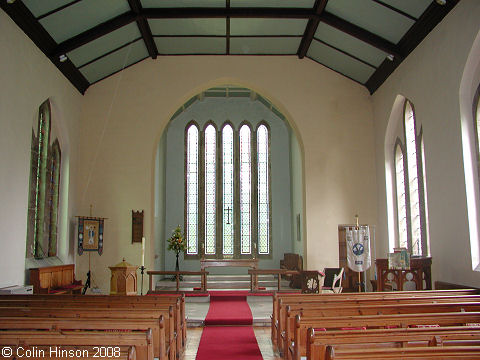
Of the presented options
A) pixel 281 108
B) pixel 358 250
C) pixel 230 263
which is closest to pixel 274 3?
pixel 281 108

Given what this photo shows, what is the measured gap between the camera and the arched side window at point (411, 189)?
28.3ft

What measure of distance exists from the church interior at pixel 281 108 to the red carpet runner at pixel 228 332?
7 cm

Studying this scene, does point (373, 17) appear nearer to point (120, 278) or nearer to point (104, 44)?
point (104, 44)

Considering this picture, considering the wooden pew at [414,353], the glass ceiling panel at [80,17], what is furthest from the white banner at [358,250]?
the wooden pew at [414,353]

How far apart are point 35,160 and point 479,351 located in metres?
7.92

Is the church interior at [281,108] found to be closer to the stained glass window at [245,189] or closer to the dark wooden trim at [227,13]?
the dark wooden trim at [227,13]

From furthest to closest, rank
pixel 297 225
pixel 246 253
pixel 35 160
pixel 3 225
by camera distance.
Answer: pixel 246 253, pixel 297 225, pixel 35 160, pixel 3 225

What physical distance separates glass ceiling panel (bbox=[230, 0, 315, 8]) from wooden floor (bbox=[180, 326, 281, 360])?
227 inches

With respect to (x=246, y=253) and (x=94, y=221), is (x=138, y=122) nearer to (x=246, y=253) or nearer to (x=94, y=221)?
(x=94, y=221)

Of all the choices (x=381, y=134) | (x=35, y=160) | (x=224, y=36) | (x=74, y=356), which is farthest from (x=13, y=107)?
(x=381, y=134)

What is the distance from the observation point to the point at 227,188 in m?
15.2

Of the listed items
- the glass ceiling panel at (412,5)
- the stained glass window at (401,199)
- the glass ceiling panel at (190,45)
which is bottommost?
the stained glass window at (401,199)

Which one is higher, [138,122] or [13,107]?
[138,122]

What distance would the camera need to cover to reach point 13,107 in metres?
7.45
